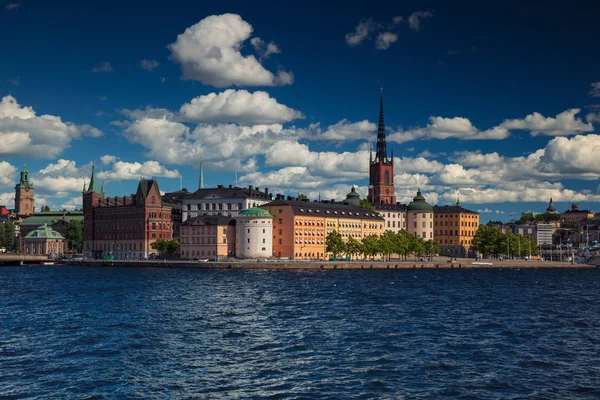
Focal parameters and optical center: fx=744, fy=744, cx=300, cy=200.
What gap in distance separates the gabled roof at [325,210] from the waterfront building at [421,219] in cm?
2109

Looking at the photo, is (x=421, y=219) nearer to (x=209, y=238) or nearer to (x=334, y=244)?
(x=334, y=244)

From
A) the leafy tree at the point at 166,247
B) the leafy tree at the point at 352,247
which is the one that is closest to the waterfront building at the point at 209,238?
the leafy tree at the point at 166,247

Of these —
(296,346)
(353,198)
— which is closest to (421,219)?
(353,198)

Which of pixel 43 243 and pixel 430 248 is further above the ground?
pixel 43 243

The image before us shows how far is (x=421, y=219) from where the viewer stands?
183375 millimetres

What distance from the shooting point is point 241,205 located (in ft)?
487

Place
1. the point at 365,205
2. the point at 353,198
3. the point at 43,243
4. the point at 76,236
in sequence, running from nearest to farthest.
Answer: the point at 365,205, the point at 43,243, the point at 353,198, the point at 76,236

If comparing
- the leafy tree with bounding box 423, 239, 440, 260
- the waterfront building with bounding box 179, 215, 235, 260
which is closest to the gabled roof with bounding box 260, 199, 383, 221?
the waterfront building with bounding box 179, 215, 235, 260

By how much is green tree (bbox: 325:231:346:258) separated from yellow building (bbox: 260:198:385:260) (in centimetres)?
300

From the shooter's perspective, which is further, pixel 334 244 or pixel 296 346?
pixel 334 244

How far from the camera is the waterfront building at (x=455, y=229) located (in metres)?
186

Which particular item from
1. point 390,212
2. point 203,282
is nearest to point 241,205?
point 390,212

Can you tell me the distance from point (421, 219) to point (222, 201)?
184ft

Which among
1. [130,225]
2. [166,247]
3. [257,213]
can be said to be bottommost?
[166,247]
